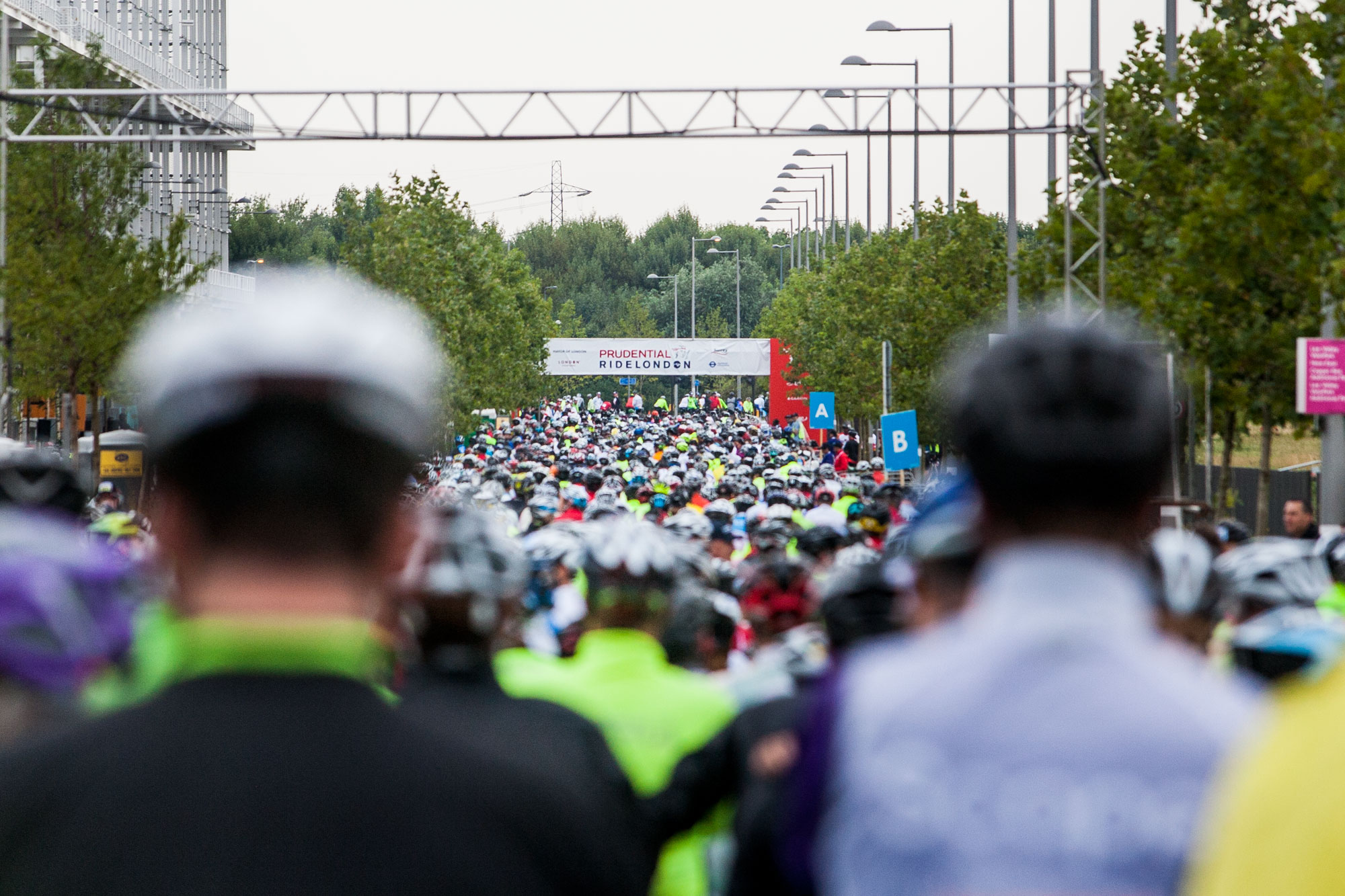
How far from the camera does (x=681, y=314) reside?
149625 mm

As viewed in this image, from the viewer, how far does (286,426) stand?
1.81m

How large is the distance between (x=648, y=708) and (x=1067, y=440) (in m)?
2.69

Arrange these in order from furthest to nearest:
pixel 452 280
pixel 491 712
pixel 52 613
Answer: pixel 452 280, pixel 491 712, pixel 52 613

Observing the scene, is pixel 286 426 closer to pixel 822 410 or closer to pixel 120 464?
pixel 120 464

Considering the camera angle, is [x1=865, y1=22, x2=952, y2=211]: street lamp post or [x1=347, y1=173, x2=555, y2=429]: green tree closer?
[x1=865, y1=22, x2=952, y2=211]: street lamp post

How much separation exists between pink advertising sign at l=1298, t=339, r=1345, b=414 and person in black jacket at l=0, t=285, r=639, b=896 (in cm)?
1607

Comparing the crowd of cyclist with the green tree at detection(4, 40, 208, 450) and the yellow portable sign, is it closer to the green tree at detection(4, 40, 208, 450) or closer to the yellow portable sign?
the yellow portable sign

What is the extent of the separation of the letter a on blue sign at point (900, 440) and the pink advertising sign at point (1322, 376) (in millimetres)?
9917

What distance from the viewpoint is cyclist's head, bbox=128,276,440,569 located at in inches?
70.8

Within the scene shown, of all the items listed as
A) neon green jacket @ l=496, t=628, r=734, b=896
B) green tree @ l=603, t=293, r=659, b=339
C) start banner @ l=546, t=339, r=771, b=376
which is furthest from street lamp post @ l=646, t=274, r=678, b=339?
neon green jacket @ l=496, t=628, r=734, b=896

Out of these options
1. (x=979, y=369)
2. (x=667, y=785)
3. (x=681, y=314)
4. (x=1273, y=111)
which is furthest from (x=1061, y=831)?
(x=681, y=314)

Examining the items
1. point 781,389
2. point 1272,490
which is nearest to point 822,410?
point 1272,490

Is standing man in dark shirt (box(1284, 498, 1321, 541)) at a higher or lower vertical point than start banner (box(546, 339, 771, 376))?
lower

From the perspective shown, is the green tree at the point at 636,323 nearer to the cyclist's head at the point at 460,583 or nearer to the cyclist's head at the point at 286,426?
the cyclist's head at the point at 460,583
